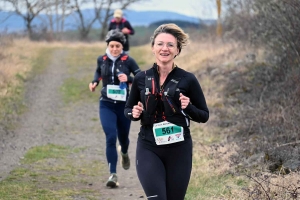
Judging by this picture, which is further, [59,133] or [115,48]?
[59,133]

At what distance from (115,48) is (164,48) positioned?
2.60 metres

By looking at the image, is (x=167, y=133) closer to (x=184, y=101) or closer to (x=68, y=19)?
(x=184, y=101)

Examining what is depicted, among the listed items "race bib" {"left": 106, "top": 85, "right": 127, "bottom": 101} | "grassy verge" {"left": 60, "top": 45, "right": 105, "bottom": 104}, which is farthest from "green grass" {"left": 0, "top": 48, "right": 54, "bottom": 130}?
"race bib" {"left": 106, "top": 85, "right": 127, "bottom": 101}

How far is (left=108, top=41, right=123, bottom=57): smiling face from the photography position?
696 centimetres

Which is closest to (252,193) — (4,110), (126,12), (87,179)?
(87,179)

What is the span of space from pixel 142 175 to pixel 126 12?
4008cm

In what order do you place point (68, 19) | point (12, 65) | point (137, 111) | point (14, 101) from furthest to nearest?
1. point (68, 19)
2. point (12, 65)
3. point (14, 101)
4. point (137, 111)

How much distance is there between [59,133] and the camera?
36.5 feet

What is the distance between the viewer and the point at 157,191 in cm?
424

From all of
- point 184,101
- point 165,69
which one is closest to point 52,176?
point 165,69

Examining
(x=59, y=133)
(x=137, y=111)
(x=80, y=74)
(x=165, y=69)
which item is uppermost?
(x=165, y=69)

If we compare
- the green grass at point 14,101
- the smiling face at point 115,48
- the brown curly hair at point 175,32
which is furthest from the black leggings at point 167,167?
the green grass at point 14,101

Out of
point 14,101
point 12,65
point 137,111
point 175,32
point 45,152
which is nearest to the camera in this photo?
point 137,111

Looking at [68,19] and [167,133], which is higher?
[167,133]
